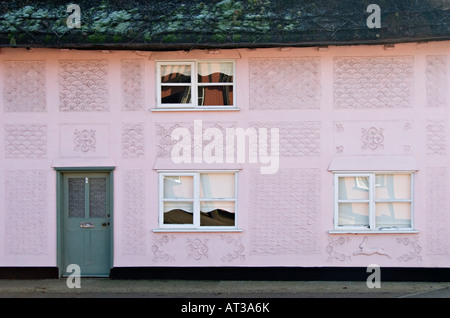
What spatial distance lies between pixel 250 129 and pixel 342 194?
2301mm

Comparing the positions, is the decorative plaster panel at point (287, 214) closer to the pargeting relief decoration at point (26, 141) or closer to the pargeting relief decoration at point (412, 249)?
the pargeting relief decoration at point (412, 249)

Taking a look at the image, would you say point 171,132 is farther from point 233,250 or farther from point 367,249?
point 367,249

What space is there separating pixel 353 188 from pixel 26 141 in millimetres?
6808

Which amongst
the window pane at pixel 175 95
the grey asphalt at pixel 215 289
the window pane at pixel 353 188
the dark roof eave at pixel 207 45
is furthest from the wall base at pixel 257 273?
the dark roof eave at pixel 207 45

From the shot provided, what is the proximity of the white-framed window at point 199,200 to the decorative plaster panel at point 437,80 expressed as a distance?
4260mm

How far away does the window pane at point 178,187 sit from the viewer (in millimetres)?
13750

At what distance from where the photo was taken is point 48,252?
13758mm

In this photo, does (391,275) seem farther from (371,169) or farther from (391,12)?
(391,12)

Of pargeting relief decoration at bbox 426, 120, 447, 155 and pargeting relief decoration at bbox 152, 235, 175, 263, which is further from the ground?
pargeting relief decoration at bbox 426, 120, 447, 155

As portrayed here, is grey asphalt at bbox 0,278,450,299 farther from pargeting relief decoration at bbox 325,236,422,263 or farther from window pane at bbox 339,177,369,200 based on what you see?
window pane at bbox 339,177,369,200

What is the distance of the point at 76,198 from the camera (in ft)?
45.9

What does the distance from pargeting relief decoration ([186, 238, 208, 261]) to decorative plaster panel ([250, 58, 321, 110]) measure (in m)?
2.95

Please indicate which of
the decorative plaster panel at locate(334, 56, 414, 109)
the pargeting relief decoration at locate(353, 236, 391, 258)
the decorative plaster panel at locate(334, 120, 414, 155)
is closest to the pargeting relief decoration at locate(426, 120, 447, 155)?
the decorative plaster panel at locate(334, 120, 414, 155)

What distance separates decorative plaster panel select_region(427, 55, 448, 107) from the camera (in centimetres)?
1332
